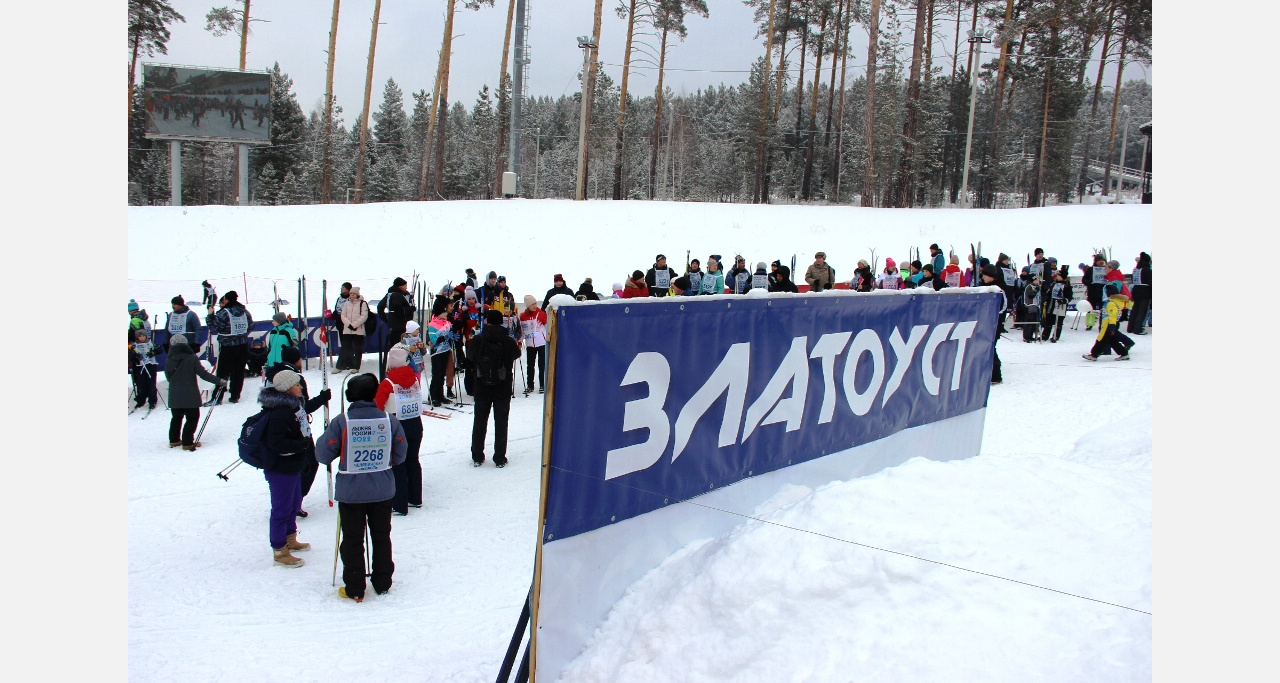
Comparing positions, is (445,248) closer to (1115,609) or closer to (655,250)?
(655,250)

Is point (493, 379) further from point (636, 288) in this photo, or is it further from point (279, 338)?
point (636, 288)

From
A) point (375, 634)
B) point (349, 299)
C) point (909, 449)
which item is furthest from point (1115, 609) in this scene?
point (349, 299)

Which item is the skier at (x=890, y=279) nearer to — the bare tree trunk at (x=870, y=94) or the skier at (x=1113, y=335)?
the skier at (x=1113, y=335)

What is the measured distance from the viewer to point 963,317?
6.14 m

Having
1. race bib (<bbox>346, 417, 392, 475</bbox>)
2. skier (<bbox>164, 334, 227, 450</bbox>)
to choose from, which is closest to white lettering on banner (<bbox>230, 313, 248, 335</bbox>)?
skier (<bbox>164, 334, 227, 450</bbox>)

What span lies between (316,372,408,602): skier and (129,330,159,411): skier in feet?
23.3

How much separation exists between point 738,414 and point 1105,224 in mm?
25815

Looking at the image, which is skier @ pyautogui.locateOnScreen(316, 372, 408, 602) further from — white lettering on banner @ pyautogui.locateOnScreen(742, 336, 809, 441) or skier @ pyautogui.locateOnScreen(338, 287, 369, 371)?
skier @ pyautogui.locateOnScreen(338, 287, 369, 371)

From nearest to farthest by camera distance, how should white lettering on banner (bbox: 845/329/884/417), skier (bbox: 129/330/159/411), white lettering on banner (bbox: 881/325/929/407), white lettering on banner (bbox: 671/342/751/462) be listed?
white lettering on banner (bbox: 671/342/751/462) → white lettering on banner (bbox: 845/329/884/417) → white lettering on banner (bbox: 881/325/929/407) → skier (bbox: 129/330/159/411)

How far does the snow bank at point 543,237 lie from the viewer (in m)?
22.1

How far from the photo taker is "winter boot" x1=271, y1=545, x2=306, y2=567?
6066 mm

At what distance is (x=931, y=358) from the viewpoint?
18.8ft

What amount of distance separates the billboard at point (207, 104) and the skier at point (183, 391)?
23720 mm

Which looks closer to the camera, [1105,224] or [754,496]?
[754,496]
